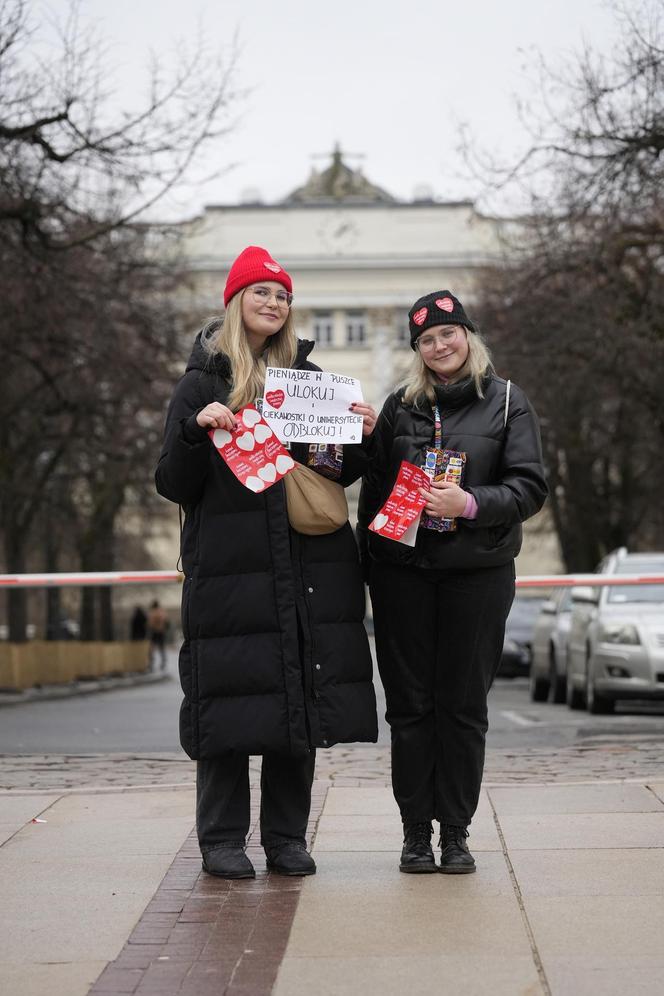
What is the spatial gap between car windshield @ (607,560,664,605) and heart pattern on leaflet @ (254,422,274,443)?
37.0 ft

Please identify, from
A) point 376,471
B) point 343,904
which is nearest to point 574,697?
point 376,471

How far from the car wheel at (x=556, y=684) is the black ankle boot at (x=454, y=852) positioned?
44.5 ft

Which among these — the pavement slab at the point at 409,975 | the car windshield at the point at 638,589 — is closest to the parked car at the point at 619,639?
the car windshield at the point at 638,589

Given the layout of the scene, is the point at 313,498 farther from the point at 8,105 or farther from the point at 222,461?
the point at 8,105

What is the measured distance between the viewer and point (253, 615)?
5797 millimetres

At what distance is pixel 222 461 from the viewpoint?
19.3ft

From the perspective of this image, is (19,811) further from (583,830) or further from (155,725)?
(155,725)

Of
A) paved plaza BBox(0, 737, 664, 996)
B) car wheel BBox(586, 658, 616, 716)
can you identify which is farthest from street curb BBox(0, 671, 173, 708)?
paved plaza BBox(0, 737, 664, 996)

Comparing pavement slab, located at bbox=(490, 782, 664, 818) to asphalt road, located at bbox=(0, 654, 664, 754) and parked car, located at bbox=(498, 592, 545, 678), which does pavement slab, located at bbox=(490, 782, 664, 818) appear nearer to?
asphalt road, located at bbox=(0, 654, 664, 754)

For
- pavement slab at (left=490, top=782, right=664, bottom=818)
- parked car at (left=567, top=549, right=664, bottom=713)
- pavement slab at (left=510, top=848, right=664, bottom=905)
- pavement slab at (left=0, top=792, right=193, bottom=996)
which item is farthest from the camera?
parked car at (left=567, top=549, right=664, bottom=713)

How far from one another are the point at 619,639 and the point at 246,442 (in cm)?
1064

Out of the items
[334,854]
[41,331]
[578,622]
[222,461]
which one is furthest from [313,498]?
[41,331]

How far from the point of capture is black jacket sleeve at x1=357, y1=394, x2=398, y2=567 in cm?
604

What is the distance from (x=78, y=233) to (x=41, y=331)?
1967 mm
